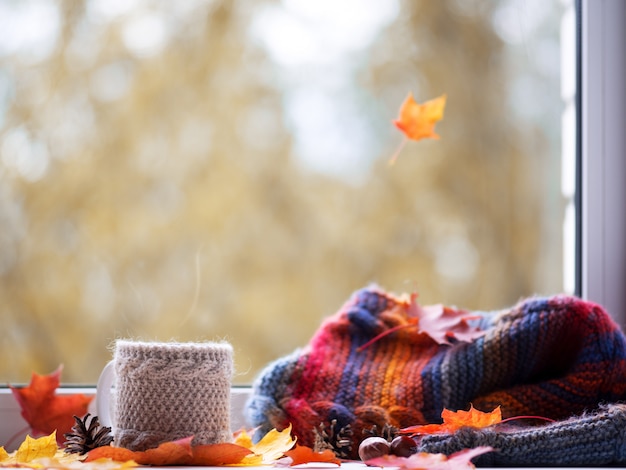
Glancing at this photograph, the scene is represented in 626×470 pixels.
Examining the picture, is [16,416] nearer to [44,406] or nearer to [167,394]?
[44,406]

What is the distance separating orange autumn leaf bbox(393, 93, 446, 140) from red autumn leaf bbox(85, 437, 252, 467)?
1.88 feet

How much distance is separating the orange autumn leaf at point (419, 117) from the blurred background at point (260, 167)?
0.05 m

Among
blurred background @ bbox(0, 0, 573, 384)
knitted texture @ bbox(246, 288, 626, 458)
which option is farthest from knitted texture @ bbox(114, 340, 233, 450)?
blurred background @ bbox(0, 0, 573, 384)

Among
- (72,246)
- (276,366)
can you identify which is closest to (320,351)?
(276,366)

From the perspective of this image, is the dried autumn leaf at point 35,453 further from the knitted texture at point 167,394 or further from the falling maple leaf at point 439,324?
the falling maple leaf at point 439,324

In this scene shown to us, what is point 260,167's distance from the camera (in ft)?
3.75

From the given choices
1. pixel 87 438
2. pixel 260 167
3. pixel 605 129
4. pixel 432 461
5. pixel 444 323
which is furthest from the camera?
pixel 260 167

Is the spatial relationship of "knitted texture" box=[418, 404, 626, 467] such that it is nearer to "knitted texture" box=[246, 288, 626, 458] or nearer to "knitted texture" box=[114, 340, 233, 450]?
"knitted texture" box=[246, 288, 626, 458]

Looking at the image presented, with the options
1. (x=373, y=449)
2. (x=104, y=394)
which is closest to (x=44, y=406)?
(x=104, y=394)

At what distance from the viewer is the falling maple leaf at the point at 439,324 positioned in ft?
2.60

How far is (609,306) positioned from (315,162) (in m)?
0.50

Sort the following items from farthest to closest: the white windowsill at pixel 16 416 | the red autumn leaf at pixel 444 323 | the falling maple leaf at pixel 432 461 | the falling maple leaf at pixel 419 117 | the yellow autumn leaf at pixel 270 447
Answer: the falling maple leaf at pixel 419 117 < the white windowsill at pixel 16 416 < the red autumn leaf at pixel 444 323 < the yellow autumn leaf at pixel 270 447 < the falling maple leaf at pixel 432 461

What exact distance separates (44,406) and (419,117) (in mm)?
666

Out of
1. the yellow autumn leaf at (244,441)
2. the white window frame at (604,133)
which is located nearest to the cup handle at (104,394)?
the yellow autumn leaf at (244,441)
